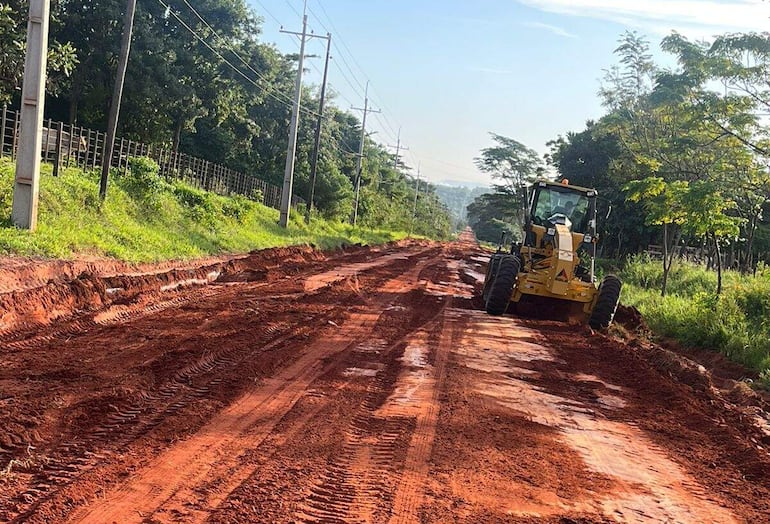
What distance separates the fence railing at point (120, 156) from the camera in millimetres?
21797

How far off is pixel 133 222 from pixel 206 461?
636 inches

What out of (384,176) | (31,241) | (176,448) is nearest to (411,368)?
(176,448)

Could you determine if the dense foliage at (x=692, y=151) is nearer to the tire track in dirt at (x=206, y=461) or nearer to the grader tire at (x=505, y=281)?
the grader tire at (x=505, y=281)

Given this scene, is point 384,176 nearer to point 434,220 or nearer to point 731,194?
point 434,220

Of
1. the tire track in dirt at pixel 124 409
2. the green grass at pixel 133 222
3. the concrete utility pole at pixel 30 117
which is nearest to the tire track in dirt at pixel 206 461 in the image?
the tire track in dirt at pixel 124 409

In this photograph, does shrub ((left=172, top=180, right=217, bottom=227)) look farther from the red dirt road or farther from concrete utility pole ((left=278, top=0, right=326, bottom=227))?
the red dirt road

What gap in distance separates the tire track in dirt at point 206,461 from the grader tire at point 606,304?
812cm

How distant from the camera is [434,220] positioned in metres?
106

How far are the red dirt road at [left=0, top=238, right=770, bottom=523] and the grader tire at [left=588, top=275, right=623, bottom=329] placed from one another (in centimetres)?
258

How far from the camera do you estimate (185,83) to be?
3688 cm

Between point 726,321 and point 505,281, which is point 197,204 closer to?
point 505,281

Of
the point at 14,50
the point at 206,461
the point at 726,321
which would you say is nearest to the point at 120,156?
the point at 14,50

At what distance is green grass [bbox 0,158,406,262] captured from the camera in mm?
14257

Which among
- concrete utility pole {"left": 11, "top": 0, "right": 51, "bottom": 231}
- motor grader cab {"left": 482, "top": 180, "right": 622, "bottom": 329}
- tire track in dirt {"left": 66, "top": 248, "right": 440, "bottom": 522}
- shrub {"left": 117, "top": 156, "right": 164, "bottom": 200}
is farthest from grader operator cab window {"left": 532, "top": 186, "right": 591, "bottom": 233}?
shrub {"left": 117, "top": 156, "right": 164, "bottom": 200}
